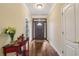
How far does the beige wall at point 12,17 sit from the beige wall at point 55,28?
14.8 inches

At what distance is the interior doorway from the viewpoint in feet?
6.67

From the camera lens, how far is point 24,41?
1.98 m

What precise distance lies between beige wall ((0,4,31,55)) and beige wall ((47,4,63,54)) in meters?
0.38

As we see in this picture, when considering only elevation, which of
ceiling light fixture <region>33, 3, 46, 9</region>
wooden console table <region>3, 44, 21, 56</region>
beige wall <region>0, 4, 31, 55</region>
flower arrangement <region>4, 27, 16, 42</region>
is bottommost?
wooden console table <region>3, 44, 21, 56</region>

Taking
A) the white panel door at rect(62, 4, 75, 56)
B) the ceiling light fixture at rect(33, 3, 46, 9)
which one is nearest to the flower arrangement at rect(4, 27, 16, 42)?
the ceiling light fixture at rect(33, 3, 46, 9)

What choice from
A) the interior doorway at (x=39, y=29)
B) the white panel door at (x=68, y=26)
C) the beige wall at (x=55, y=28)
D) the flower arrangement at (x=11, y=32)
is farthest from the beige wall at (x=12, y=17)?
the white panel door at (x=68, y=26)

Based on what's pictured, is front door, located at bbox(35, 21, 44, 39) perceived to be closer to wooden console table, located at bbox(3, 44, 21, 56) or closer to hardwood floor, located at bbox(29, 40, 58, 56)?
hardwood floor, located at bbox(29, 40, 58, 56)

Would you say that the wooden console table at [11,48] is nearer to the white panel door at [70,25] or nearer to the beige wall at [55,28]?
the beige wall at [55,28]

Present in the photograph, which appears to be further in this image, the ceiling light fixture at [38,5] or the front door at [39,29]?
the front door at [39,29]

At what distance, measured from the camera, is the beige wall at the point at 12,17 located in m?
1.84

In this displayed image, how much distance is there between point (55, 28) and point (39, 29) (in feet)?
0.81

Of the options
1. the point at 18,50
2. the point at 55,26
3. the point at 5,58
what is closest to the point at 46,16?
the point at 55,26

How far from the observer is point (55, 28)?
6.92 ft

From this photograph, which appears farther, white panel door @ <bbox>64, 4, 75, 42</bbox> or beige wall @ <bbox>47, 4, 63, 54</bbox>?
beige wall @ <bbox>47, 4, 63, 54</bbox>
